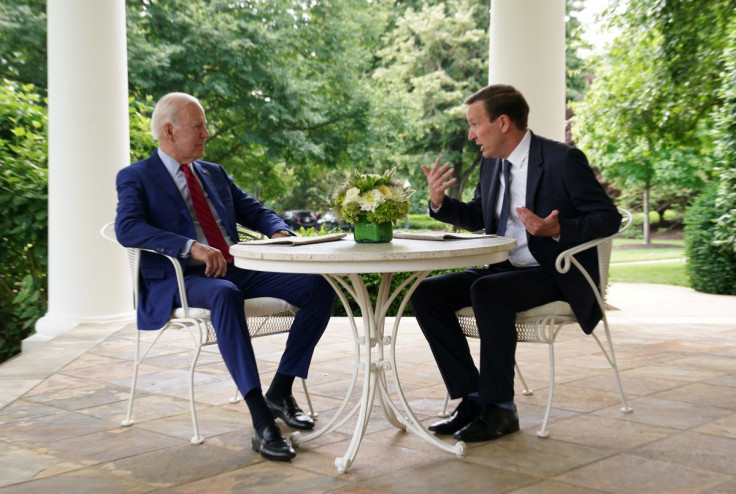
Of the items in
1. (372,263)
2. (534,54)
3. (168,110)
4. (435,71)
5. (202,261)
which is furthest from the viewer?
(435,71)

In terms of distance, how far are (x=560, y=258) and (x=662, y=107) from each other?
7.42m

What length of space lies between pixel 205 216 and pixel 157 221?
0.20 m

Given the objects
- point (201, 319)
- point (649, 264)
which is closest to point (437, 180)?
point (201, 319)

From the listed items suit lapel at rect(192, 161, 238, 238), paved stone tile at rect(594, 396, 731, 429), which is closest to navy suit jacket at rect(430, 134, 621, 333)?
paved stone tile at rect(594, 396, 731, 429)

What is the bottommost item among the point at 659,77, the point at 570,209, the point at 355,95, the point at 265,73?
the point at 570,209

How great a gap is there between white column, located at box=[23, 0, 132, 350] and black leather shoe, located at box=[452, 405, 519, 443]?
3536 mm

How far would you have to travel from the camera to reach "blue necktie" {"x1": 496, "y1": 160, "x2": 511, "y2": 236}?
326cm

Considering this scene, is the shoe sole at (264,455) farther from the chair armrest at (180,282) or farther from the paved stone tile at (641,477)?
the paved stone tile at (641,477)

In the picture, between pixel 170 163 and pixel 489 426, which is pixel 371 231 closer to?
pixel 489 426

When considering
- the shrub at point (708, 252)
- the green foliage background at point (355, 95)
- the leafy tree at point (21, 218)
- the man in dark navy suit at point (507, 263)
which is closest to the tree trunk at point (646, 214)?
the green foliage background at point (355, 95)

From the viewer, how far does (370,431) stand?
3.09 metres

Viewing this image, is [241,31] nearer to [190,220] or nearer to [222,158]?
[222,158]

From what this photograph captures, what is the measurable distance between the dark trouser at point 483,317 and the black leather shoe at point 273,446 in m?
0.69

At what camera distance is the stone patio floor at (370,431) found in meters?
2.52
